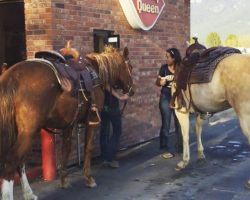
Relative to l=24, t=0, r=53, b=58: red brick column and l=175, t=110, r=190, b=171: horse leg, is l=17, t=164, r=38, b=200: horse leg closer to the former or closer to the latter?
l=24, t=0, r=53, b=58: red brick column

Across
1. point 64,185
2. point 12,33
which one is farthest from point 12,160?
point 12,33

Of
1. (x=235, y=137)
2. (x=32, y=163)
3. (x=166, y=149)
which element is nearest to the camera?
(x=32, y=163)

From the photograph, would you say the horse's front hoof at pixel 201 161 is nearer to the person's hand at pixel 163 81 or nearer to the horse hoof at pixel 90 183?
the person's hand at pixel 163 81

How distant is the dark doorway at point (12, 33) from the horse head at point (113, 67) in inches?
131

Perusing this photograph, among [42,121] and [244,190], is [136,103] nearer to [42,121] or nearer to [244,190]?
[244,190]

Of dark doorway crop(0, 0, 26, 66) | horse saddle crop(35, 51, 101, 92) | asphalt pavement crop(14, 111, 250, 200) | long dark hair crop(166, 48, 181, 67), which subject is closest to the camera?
horse saddle crop(35, 51, 101, 92)

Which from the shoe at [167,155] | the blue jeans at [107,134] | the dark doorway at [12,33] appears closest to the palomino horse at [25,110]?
the blue jeans at [107,134]

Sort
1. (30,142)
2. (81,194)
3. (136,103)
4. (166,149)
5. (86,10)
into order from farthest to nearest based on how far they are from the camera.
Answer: (136,103)
(166,149)
(86,10)
(81,194)
(30,142)

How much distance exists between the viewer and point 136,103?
9234mm

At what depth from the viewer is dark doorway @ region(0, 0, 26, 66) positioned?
31.0 feet

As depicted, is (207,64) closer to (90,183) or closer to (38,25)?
(90,183)

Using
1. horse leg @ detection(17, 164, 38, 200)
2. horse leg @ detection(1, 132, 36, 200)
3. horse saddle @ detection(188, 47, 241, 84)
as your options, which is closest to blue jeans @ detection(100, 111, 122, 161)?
horse saddle @ detection(188, 47, 241, 84)

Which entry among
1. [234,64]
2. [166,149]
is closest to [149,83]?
[166,149]

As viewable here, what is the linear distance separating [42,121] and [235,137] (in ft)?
20.2
